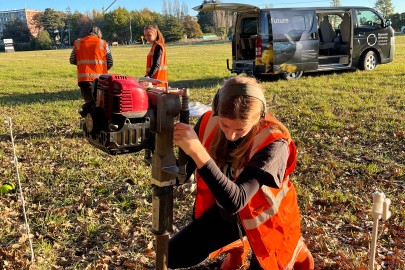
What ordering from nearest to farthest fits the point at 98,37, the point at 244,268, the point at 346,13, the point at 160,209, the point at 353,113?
the point at 160,209 < the point at 244,268 < the point at 98,37 < the point at 353,113 < the point at 346,13

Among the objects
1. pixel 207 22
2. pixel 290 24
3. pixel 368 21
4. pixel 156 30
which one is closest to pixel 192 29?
pixel 207 22

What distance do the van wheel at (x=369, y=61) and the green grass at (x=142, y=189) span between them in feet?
15.1

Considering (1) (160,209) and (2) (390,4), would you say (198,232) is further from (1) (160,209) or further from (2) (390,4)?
(2) (390,4)

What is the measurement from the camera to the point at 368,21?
12.9 meters

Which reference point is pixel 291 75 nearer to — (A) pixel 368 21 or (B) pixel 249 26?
(B) pixel 249 26

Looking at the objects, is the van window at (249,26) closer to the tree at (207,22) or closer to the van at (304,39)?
the van at (304,39)

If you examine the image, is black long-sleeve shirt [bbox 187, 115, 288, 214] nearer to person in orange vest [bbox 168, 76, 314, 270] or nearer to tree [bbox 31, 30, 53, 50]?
person in orange vest [bbox 168, 76, 314, 270]

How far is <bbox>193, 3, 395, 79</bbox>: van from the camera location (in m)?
10.9

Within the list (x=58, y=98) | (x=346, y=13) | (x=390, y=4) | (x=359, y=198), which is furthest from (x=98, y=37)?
(x=390, y=4)

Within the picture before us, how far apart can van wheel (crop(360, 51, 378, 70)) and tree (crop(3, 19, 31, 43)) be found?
10595cm

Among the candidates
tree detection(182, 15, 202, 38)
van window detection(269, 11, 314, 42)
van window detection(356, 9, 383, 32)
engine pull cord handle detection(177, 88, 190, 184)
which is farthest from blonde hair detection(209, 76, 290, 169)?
tree detection(182, 15, 202, 38)

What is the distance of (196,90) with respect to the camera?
11031mm

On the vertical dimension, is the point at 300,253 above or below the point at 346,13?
below

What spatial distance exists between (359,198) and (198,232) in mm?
2241
